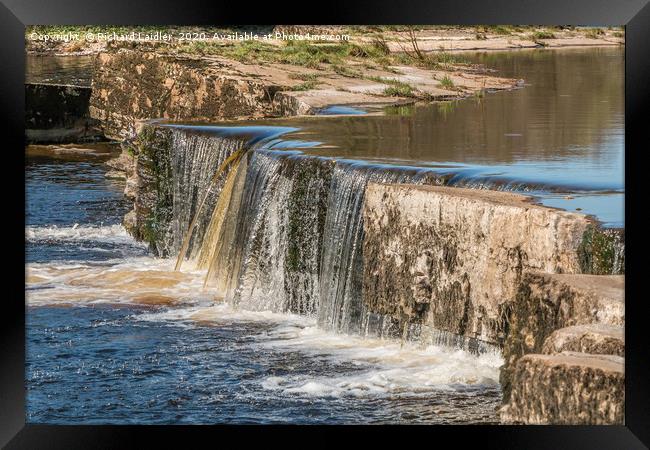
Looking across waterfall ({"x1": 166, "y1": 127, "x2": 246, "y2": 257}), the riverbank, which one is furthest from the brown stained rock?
the riverbank

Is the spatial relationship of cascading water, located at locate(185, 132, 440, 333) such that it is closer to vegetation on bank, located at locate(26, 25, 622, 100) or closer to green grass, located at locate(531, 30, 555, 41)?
vegetation on bank, located at locate(26, 25, 622, 100)

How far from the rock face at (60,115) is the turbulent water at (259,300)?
22.7 ft

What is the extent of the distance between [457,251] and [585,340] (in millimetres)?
2302

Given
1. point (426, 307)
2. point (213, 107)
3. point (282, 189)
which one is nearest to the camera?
point (426, 307)

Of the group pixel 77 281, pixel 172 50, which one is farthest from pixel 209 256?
pixel 172 50

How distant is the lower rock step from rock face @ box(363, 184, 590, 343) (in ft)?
5.31

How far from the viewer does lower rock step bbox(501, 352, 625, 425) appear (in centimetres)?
762

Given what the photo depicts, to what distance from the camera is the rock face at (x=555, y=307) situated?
8570 millimetres

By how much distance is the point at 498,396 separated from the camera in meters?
10.0

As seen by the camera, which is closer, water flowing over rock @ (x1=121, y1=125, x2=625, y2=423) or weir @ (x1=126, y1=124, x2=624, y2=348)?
water flowing over rock @ (x1=121, y1=125, x2=625, y2=423)

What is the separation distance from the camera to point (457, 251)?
33.6ft

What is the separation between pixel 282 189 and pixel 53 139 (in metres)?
10.4

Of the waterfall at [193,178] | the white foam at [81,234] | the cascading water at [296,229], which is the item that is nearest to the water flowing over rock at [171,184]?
the waterfall at [193,178]
